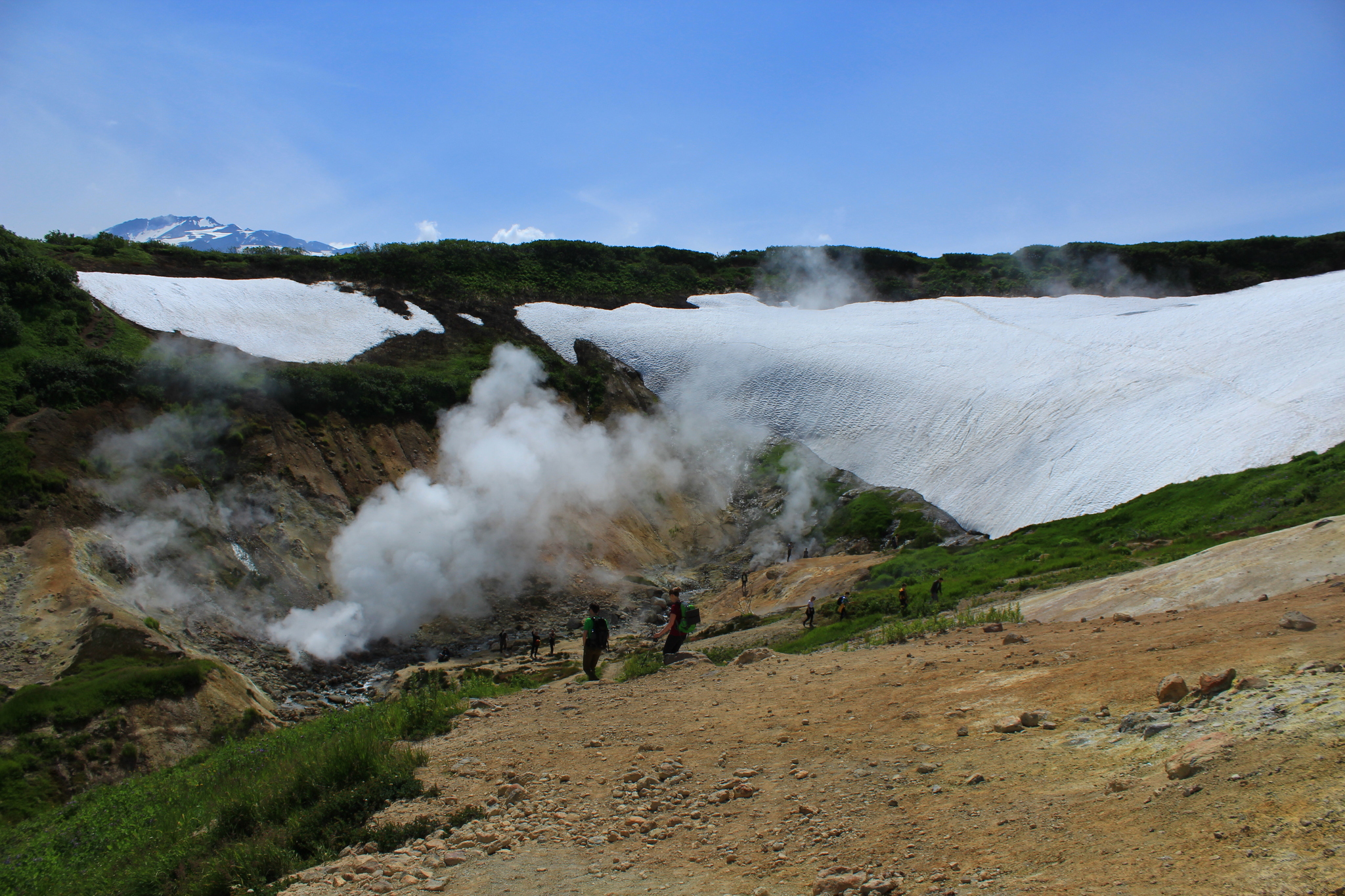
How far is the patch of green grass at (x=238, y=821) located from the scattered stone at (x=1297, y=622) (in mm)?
8099

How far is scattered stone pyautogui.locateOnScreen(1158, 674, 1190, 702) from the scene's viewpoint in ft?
19.7

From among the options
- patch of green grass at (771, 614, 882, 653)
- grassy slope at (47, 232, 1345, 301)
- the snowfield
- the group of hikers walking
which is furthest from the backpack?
grassy slope at (47, 232, 1345, 301)

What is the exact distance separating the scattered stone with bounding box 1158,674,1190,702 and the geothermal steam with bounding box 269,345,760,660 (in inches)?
804

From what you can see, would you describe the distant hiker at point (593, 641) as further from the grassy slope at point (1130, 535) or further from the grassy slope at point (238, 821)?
the grassy slope at point (1130, 535)

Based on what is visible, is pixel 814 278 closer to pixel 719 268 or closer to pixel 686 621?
pixel 719 268

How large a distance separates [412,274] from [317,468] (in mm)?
20572


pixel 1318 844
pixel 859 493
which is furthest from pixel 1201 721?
pixel 859 493

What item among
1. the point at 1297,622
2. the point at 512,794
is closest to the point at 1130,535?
the point at 1297,622

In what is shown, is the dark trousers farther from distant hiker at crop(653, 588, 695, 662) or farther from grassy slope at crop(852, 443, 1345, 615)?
grassy slope at crop(852, 443, 1345, 615)

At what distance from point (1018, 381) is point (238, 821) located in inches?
1417

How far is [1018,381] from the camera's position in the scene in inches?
1446

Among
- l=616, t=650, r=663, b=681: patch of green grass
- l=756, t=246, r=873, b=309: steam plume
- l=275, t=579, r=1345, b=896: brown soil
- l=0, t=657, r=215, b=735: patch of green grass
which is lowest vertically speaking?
l=0, t=657, r=215, b=735: patch of green grass

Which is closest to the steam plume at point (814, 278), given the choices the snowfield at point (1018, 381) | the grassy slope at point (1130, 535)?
the snowfield at point (1018, 381)

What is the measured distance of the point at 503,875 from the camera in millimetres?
5438
